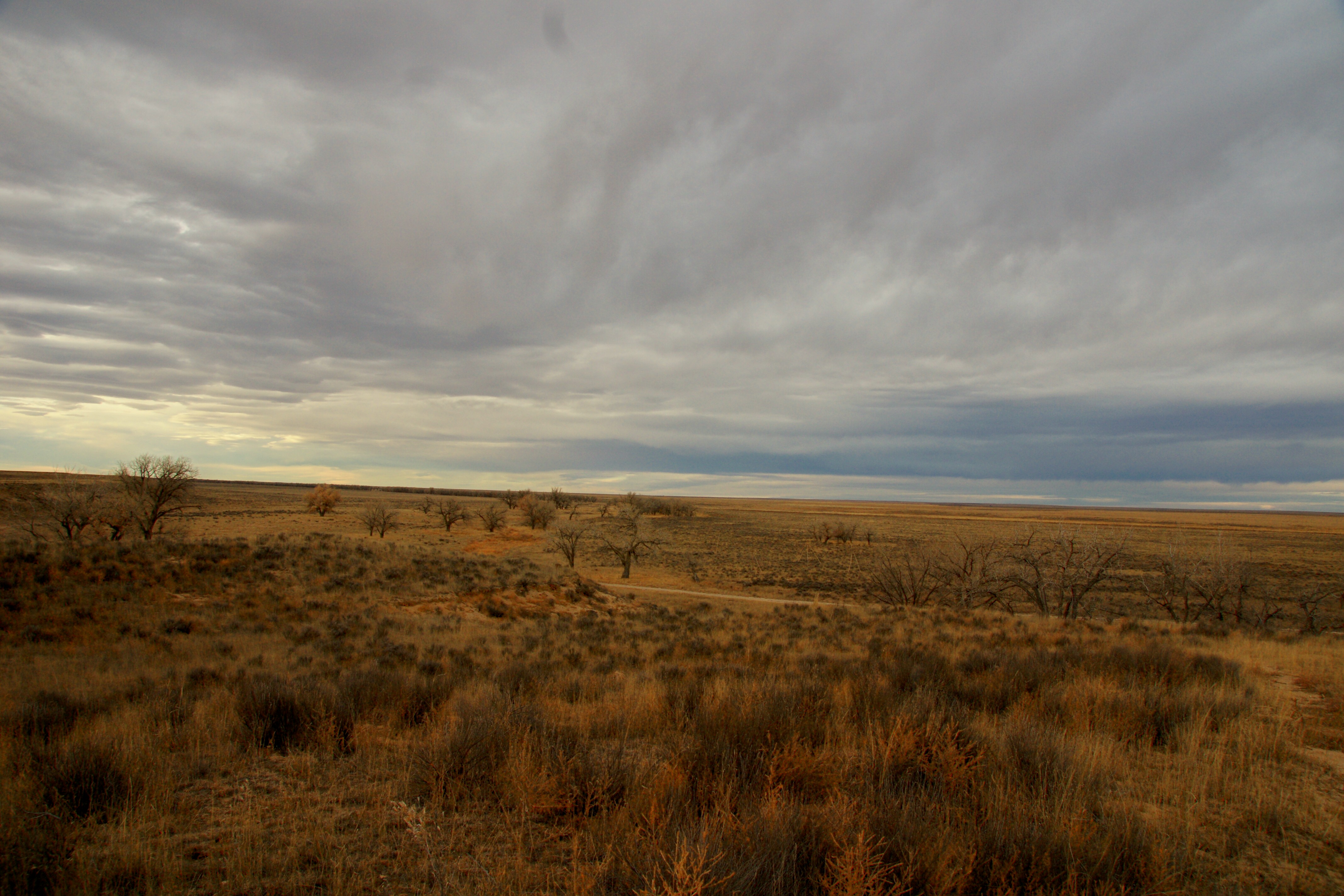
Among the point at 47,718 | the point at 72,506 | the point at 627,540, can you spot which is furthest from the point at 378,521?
the point at 47,718

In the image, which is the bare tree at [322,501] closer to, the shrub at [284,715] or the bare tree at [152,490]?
the bare tree at [152,490]

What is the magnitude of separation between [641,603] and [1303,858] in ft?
87.4

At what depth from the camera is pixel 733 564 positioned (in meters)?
52.5

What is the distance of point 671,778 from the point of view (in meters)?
4.95

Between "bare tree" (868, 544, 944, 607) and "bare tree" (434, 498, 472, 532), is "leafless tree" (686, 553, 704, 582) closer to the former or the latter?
"bare tree" (868, 544, 944, 607)

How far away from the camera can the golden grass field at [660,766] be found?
3803 mm

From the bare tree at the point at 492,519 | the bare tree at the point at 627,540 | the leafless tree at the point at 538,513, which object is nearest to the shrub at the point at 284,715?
the bare tree at the point at 627,540

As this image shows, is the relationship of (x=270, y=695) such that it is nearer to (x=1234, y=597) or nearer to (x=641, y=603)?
(x=641, y=603)

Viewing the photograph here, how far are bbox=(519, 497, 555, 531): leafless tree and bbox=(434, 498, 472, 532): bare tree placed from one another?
7455mm

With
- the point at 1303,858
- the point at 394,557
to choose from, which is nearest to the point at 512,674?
the point at 1303,858

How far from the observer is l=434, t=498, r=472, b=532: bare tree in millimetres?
66062

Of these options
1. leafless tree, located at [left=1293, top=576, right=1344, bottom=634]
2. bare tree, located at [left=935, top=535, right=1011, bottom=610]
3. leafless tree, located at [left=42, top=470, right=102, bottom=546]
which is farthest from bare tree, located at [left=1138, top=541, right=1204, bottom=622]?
leafless tree, located at [left=42, top=470, right=102, bottom=546]

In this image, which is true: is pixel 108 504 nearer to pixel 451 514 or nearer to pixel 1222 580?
pixel 451 514

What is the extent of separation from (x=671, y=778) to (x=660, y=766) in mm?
359
